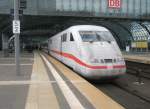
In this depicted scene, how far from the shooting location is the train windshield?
1850 cm

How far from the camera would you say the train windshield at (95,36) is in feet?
60.7

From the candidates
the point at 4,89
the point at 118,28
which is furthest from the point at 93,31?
the point at 118,28

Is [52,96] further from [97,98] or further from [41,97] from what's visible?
[97,98]

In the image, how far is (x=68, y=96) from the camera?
34.6 feet

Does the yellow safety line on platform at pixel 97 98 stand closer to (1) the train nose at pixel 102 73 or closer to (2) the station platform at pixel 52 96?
(2) the station platform at pixel 52 96

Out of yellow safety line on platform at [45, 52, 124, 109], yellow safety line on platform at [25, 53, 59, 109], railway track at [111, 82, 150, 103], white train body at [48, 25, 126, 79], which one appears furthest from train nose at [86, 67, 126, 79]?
yellow safety line on platform at [25, 53, 59, 109]

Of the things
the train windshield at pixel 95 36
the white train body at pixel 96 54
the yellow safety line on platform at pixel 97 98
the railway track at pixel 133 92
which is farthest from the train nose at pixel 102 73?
the yellow safety line on platform at pixel 97 98

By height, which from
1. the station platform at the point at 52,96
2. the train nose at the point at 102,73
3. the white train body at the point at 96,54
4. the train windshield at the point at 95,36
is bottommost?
the station platform at the point at 52,96

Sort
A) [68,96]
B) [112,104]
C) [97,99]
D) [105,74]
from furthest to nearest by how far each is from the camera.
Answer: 1. [105,74]
2. [68,96]
3. [97,99]
4. [112,104]

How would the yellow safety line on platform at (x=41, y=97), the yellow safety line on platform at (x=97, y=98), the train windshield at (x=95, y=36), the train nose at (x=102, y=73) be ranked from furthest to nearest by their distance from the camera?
the train windshield at (x=95, y=36) < the train nose at (x=102, y=73) < the yellow safety line on platform at (x=41, y=97) < the yellow safety line on platform at (x=97, y=98)

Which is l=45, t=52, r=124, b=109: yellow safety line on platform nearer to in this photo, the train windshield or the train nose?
the train nose

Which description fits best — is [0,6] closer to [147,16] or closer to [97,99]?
[147,16]

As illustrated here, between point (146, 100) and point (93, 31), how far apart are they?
676 cm

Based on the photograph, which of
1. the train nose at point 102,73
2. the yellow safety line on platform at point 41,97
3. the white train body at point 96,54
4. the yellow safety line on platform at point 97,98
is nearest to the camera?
the yellow safety line on platform at point 97,98
